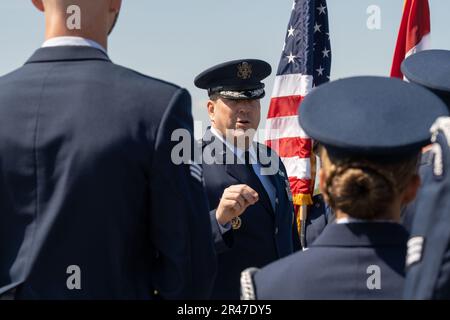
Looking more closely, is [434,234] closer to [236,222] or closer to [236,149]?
[236,222]

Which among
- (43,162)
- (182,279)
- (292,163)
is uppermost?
(43,162)

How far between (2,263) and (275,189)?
8.32 ft

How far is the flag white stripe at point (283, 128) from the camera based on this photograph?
23.9 feet

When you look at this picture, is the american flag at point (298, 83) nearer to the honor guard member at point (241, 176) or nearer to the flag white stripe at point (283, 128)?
the flag white stripe at point (283, 128)

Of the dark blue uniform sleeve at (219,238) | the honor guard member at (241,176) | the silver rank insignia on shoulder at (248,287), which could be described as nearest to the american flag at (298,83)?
the honor guard member at (241,176)

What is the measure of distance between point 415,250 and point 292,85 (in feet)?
18.5

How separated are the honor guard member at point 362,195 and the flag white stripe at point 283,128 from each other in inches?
196

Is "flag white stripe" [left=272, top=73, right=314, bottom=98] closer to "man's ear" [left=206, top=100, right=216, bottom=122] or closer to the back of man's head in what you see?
"man's ear" [left=206, top=100, right=216, bottom=122]

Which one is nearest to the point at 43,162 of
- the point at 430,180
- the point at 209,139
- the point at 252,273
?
the point at 252,273

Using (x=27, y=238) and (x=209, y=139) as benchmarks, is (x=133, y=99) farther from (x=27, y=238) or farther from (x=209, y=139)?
(x=209, y=139)

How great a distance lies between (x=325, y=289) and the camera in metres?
Answer: 2.18

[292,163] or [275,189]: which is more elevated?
[275,189]

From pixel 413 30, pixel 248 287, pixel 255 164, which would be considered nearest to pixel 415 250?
pixel 248 287
